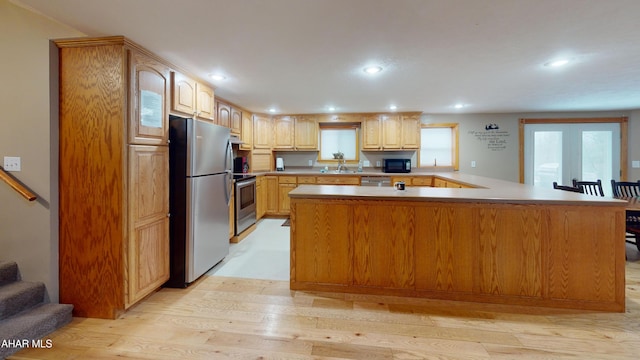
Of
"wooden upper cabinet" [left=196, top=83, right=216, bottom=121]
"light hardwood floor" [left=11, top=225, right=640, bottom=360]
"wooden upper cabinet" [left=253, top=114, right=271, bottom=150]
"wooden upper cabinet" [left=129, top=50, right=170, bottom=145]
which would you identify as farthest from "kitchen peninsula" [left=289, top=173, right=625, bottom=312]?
"wooden upper cabinet" [left=253, top=114, right=271, bottom=150]

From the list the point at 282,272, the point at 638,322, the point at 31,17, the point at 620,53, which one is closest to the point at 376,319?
the point at 282,272

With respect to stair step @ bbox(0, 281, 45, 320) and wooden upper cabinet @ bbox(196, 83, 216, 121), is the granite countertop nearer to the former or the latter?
wooden upper cabinet @ bbox(196, 83, 216, 121)

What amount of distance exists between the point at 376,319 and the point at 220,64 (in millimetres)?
2619

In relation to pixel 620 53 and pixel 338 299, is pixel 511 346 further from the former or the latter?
pixel 620 53

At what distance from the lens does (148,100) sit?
2295 millimetres

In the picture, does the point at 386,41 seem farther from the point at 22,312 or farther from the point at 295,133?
the point at 295,133

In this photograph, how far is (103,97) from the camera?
2.08 m

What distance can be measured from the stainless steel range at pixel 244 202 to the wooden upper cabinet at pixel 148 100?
5.05 ft

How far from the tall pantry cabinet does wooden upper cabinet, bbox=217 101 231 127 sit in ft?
6.26

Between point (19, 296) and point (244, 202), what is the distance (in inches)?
96.6

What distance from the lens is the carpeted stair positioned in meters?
1.76

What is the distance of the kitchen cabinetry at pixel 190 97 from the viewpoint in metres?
2.65

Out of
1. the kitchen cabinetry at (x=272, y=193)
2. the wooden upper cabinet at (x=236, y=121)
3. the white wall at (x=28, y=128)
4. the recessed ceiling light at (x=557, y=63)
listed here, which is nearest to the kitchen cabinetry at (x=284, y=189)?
the kitchen cabinetry at (x=272, y=193)

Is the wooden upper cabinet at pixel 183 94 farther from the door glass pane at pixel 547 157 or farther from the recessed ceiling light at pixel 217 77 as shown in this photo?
the door glass pane at pixel 547 157
